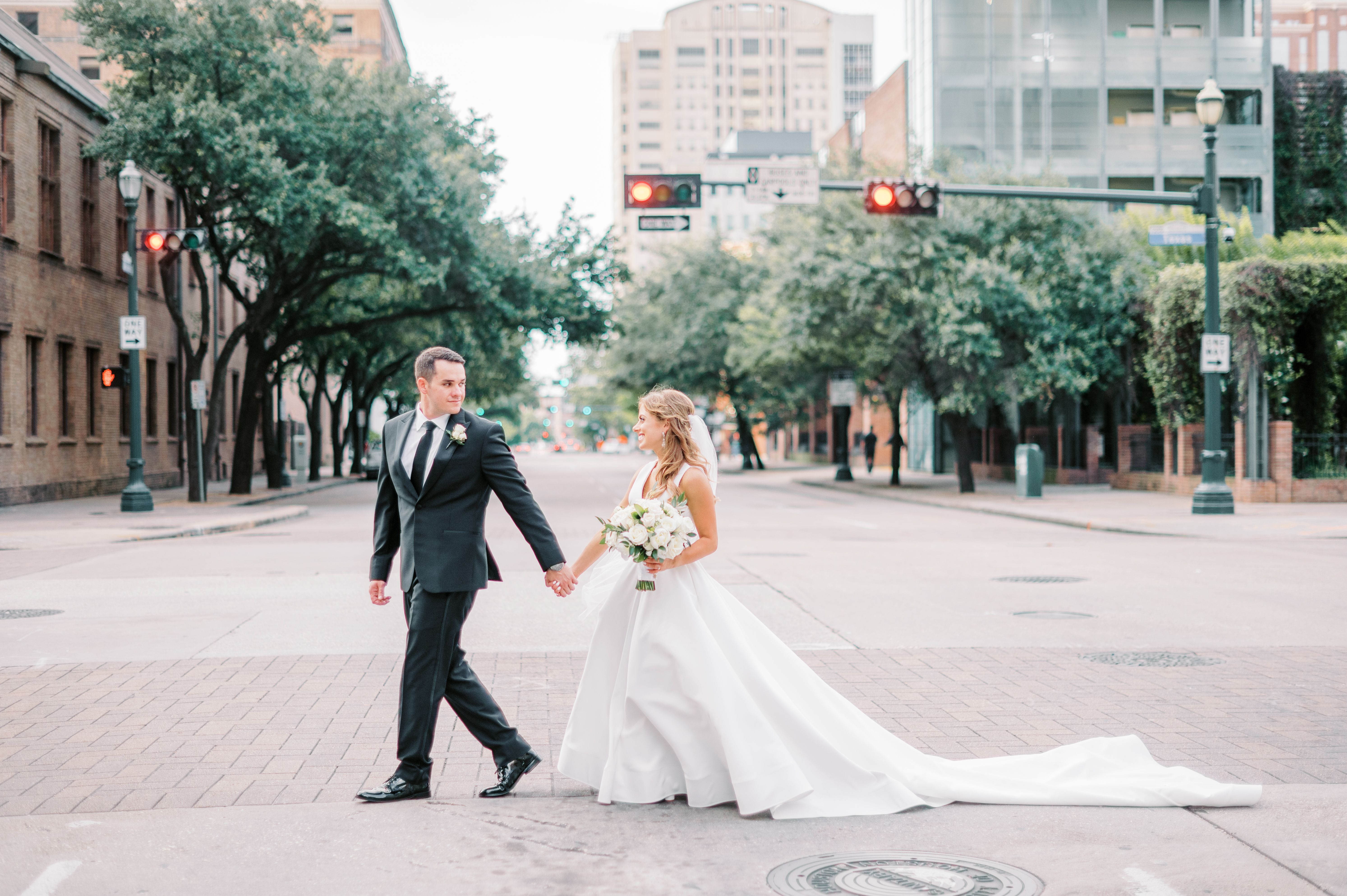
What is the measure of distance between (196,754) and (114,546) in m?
13.8

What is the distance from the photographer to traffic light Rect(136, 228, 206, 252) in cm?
2441

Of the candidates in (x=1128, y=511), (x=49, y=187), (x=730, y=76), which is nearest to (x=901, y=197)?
(x=1128, y=511)

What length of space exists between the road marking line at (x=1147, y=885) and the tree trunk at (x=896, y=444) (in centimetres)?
3478

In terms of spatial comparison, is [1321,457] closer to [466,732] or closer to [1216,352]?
[1216,352]

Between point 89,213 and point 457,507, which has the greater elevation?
point 89,213

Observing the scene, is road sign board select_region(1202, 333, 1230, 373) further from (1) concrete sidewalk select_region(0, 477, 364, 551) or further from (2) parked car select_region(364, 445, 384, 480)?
(2) parked car select_region(364, 445, 384, 480)

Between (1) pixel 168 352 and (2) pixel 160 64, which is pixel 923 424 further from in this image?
(2) pixel 160 64

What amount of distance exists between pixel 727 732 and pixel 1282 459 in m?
24.5

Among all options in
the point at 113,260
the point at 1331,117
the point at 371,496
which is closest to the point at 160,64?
Result: the point at 113,260

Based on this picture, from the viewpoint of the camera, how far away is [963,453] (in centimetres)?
3362

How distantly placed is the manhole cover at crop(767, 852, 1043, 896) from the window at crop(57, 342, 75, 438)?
3013 centimetres

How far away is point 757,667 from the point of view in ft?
17.5

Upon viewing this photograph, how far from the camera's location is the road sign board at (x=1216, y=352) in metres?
22.2

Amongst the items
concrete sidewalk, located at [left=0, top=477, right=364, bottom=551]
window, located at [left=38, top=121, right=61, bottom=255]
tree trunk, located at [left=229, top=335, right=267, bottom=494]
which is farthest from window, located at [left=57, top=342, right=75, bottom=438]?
tree trunk, located at [left=229, top=335, right=267, bottom=494]
